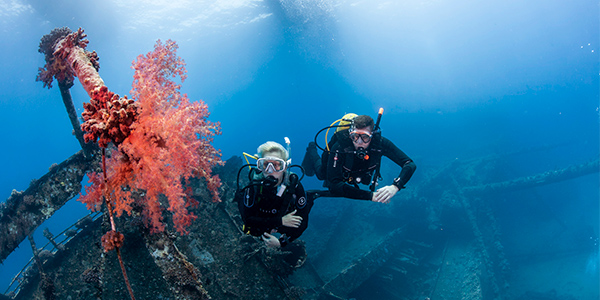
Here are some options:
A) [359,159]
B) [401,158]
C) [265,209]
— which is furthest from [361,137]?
[265,209]

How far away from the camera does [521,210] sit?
16.4 metres

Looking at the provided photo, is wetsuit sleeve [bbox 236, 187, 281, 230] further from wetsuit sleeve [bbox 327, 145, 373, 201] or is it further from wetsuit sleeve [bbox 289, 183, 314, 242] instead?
wetsuit sleeve [bbox 327, 145, 373, 201]

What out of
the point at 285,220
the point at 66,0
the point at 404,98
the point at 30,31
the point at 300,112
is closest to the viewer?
the point at 285,220

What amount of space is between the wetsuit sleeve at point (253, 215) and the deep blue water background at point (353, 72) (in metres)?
19.8

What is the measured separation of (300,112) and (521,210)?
119 meters

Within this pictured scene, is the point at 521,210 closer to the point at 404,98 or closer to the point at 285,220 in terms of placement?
the point at 285,220

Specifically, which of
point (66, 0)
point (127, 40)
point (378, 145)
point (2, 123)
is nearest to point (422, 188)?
point (378, 145)

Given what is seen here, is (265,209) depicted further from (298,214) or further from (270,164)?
(270,164)

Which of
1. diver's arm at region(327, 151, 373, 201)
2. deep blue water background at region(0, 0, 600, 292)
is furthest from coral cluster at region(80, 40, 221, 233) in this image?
deep blue water background at region(0, 0, 600, 292)

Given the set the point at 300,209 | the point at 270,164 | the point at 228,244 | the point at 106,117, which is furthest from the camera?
the point at 228,244

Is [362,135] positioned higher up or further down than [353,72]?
further down

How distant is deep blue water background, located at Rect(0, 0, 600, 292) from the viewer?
28938 millimetres

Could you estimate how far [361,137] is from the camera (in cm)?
457

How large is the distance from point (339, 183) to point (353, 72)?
114 meters
